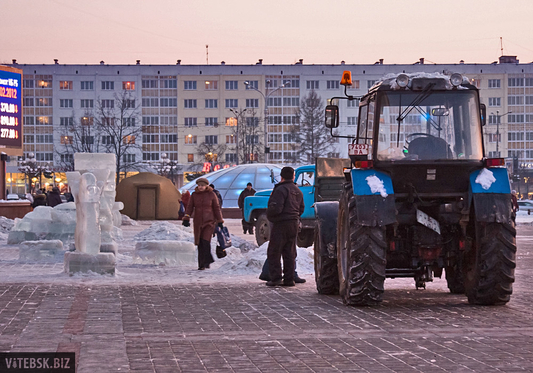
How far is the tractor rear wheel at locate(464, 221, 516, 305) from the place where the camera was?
1073 cm

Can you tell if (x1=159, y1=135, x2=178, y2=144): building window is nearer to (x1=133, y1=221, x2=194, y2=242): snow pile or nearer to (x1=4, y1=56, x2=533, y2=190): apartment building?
(x1=4, y1=56, x2=533, y2=190): apartment building

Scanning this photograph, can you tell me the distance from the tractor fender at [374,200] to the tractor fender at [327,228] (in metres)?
1.58

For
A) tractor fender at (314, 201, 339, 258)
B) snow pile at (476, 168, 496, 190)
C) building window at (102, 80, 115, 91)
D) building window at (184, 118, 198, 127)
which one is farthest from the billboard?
building window at (184, 118, 198, 127)

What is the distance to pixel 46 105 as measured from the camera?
12100cm

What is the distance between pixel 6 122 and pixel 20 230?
1561 centimetres

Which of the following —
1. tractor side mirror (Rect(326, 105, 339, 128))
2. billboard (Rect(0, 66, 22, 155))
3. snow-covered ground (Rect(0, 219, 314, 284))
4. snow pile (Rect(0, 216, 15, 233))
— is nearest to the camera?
tractor side mirror (Rect(326, 105, 339, 128))

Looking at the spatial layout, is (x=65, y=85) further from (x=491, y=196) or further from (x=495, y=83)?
(x=491, y=196)

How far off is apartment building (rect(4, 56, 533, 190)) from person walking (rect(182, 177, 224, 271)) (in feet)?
328

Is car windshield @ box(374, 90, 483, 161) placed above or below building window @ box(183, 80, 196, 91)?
below

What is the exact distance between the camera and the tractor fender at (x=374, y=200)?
34.8 ft

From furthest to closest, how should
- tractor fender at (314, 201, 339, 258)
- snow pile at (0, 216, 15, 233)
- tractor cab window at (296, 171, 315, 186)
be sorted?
1. snow pile at (0, 216, 15, 233)
2. tractor cab window at (296, 171, 315, 186)
3. tractor fender at (314, 201, 339, 258)

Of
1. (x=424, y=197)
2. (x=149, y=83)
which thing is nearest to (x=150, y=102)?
(x=149, y=83)

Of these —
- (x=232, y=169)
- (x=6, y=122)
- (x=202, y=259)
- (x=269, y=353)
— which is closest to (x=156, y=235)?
(x=202, y=259)

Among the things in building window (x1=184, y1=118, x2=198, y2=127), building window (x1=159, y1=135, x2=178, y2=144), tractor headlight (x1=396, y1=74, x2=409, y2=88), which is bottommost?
tractor headlight (x1=396, y1=74, x2=409, y2=88)
